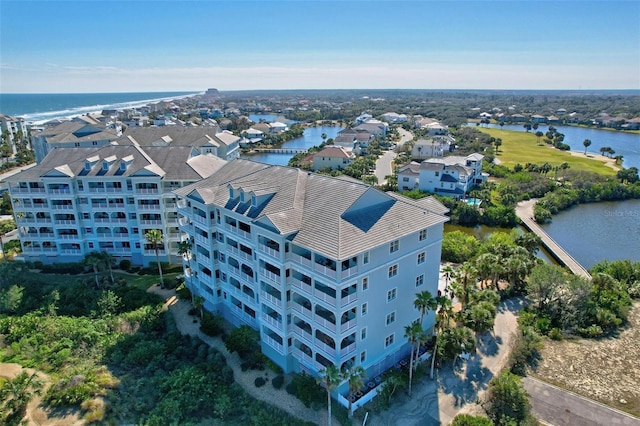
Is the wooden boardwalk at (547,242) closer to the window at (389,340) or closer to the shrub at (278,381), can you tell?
the window at (389,340)

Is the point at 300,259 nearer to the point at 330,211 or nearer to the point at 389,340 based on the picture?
the point at 330,211

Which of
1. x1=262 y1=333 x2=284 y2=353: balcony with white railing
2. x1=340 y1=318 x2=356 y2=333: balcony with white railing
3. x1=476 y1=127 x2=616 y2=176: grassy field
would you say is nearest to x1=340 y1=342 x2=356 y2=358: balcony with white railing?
x1=340 y1=318 x2=356 y2=333: balcony with white railing

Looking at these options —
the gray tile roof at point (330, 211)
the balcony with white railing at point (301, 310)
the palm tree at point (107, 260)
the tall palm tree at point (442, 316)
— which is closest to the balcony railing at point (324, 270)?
the gray tile roof at point (330, 211)

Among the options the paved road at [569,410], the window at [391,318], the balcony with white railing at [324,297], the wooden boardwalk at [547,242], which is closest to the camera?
the balcony with white railing at [324,297]

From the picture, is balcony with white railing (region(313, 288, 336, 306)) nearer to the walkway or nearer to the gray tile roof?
the gray tile roof

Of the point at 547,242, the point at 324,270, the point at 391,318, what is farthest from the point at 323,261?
the point at 547,242
